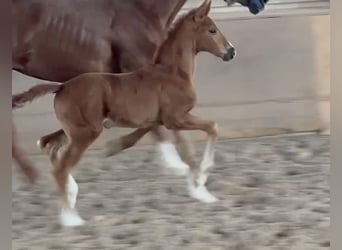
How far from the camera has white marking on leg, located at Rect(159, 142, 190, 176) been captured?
4.69 ft

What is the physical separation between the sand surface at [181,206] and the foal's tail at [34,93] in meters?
0.10

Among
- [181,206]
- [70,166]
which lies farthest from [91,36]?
[181,206]

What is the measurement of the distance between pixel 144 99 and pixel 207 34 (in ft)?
0.53

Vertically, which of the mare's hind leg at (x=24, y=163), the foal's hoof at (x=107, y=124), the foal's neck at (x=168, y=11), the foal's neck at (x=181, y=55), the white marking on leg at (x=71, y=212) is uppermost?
the foal's neck at (x=168, y=11)

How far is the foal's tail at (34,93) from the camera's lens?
1419mm

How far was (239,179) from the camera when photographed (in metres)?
1.43

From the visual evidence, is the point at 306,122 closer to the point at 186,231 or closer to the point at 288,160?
the point at 288,160

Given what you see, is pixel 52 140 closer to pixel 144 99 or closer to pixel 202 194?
pixel 144 99

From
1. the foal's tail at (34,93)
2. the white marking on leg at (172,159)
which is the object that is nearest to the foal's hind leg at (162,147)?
the white marking on leg at (172,159)

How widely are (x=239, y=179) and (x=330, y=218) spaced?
0.57ft

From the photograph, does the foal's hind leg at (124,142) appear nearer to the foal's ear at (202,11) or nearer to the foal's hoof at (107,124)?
the foal's hoof at (107,124)

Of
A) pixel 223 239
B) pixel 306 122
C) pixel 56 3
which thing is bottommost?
pixel 223 239

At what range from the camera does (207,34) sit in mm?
1441

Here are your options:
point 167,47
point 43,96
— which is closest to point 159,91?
point 167,47
